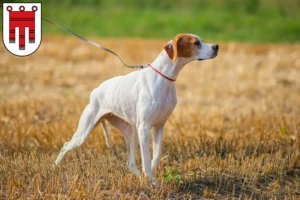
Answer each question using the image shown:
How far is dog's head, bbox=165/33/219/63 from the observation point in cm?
688

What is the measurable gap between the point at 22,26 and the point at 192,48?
2.92 m

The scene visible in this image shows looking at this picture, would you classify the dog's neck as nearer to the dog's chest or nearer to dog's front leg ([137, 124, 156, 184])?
the dog's chest

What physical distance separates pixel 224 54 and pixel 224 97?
588 centimetres

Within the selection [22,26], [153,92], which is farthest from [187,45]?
[22,26]

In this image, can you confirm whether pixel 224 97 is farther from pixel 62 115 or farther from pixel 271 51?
pixel 271 51

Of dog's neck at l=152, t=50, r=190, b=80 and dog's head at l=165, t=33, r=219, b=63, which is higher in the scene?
dog's head at l=165, t=33, r=219, b=63

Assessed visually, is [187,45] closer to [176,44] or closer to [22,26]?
[176,44]

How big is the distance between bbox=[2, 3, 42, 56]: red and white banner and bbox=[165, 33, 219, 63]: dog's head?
2.56 m

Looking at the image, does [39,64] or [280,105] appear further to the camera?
[39,64]

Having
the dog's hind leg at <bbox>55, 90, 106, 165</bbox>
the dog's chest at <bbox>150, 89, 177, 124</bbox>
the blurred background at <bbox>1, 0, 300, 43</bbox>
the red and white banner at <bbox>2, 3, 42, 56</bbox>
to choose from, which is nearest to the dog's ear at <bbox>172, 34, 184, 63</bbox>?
the dog's chest at <bbox>150, 89, 177, 124</bbox>

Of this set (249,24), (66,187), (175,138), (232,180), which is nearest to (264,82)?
(175,138)

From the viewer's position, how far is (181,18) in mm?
29391

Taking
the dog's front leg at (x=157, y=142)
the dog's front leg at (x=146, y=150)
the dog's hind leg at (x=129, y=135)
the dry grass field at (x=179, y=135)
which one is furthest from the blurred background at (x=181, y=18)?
the dog's front leg at (x=146, y=150)

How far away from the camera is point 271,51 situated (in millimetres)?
21188
